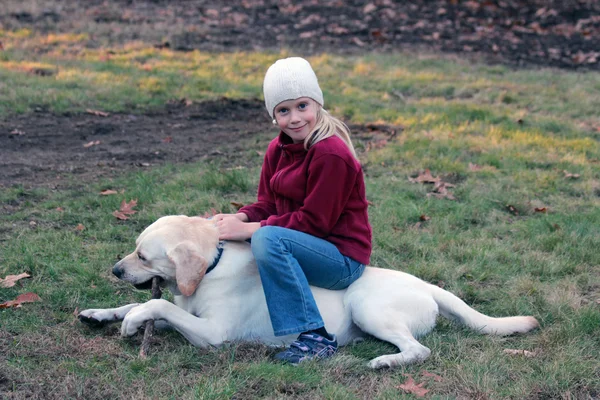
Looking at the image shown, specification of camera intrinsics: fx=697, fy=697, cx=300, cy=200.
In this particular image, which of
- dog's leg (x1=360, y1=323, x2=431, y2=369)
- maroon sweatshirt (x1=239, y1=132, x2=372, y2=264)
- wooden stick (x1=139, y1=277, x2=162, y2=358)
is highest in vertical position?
maroon sweatshirt (x1=239, y1=132, x2=372, y2=264)

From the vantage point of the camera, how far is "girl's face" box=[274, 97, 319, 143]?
4.18m

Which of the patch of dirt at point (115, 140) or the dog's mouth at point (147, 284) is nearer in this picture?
the dog's mouth at point (147, 284)

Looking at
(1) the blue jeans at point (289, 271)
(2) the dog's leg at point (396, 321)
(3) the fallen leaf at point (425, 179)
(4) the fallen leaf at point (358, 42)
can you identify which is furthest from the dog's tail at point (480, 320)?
(4) the fallen leaf at point (358, 42)

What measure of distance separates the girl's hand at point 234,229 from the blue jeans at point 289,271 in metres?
0.15

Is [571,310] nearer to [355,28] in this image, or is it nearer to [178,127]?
[178,127]

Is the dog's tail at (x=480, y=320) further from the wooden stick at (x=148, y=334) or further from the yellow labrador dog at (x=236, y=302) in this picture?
the wooden stick at (x=148, y=334)

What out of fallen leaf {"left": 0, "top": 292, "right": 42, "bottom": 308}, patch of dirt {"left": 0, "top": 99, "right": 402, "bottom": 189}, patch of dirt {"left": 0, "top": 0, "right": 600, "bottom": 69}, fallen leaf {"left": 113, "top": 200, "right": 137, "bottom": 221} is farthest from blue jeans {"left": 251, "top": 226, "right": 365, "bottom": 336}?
patch of dirt {"left": 0, "top": 0, "right": 600, "bottom": 69}

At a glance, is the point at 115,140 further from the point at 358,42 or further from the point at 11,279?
the point at 358,42

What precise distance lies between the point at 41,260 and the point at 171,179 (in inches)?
88.6

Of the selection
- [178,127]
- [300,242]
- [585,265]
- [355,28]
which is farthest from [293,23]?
[300,242]

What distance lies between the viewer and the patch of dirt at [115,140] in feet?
24.1

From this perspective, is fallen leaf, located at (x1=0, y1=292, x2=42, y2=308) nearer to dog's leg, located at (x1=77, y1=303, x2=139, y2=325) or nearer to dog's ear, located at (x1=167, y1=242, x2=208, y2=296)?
dog's leg, located at (x1=77, y1=303, x2=139, y2=325)

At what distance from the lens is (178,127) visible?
9.12 meters

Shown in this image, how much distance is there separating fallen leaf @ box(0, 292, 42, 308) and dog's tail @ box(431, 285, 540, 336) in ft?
8.31
